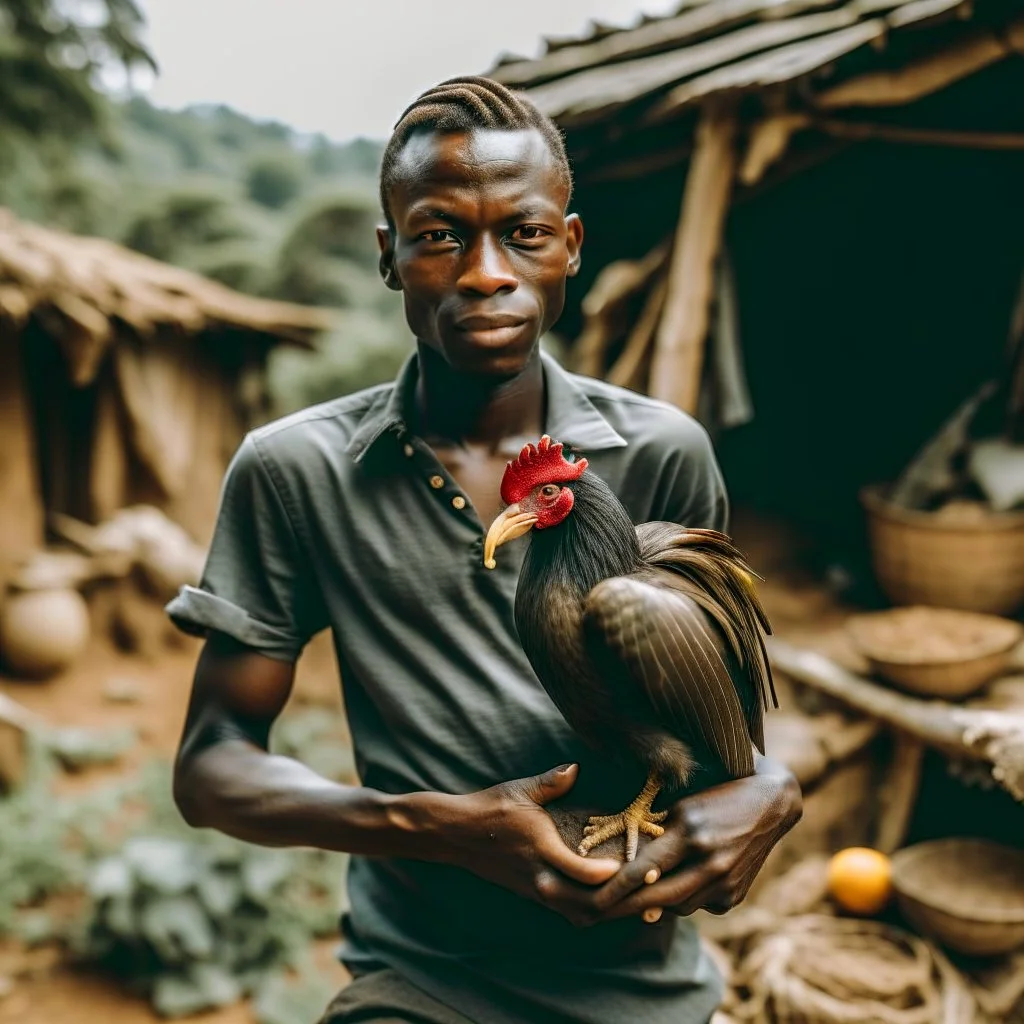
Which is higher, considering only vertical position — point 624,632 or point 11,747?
point 624,632

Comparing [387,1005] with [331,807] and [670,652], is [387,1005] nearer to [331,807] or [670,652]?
[331,807]

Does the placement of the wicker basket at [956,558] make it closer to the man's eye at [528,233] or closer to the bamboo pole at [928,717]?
the bamboo pole at [928,717]

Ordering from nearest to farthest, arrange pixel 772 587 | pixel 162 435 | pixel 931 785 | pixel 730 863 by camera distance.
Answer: pixel 730 863
pixel 931 785
pixel 772 587
pixel 162 435

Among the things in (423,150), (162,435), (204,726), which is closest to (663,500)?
(423,150)

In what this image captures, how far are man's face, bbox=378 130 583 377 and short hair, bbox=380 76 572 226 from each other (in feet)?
0.06

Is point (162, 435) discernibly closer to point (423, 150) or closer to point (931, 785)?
point (931, 785)

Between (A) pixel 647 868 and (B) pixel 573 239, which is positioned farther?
(B) pixel 573 239

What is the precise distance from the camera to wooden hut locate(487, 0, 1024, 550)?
4.14 meters

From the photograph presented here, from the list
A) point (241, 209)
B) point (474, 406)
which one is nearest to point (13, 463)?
point (474, 406)

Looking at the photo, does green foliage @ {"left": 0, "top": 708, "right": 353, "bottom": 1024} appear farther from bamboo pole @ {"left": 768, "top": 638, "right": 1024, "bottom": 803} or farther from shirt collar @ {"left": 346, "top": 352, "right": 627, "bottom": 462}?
shirt collar @ {"left": 346, "top": 352, "right": 627, "bottom": 462}

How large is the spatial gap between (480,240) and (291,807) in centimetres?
98

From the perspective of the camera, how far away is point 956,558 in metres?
4.40

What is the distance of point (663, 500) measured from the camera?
1.83m

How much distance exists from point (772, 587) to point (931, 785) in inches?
54.8
